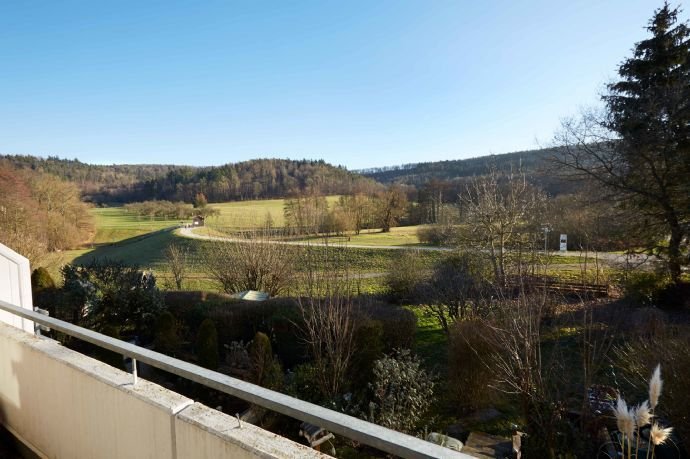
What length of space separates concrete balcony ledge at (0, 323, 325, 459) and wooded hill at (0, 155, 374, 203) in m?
60.4

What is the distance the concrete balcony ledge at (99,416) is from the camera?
1.61 metres

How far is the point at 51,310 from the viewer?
30.7 ft

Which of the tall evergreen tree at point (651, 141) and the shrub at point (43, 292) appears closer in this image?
the shrub at point (43, 292)

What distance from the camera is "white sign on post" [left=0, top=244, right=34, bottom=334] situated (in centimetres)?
359

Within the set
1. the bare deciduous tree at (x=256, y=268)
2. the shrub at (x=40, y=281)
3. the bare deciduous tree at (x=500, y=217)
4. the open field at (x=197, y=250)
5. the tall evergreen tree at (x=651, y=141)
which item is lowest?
the open field at (x=197, y=250)

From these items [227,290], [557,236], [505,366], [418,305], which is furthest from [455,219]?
[505,366]

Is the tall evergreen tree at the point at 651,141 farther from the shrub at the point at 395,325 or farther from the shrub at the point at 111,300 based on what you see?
the shrub at the point at 111,300

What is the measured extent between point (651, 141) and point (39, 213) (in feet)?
118

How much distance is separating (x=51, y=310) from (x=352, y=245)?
26234 millimetres

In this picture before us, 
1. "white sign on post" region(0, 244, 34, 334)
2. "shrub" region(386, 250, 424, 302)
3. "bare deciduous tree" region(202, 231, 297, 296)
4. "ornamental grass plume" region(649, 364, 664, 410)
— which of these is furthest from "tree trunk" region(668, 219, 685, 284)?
"white sign on post" region(0, 244, 34, 334)

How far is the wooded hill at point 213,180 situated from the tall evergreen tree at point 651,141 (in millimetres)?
47672

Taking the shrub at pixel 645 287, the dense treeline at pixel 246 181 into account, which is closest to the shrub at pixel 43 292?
the shrub at pixel 645 287

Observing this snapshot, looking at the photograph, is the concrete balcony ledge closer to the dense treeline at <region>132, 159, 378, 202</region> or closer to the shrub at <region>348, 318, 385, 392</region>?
the shrub at <region>348, 318, 385, 392</region>

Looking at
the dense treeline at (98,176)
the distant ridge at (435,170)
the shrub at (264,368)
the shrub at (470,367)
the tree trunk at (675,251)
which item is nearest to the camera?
the shrub at (264,368)
